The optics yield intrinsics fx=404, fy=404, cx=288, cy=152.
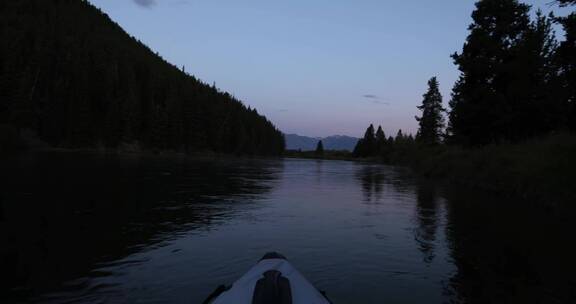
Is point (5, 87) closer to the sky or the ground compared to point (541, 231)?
closer to the sky

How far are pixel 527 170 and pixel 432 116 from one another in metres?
63.1

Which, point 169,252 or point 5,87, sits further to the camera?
point 5,87

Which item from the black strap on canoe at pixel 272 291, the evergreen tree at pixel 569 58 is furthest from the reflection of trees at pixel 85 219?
the evergreen tree at pixel 569 58

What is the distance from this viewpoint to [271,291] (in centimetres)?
569

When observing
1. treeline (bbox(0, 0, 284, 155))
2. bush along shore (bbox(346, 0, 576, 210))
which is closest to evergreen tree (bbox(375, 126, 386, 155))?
treeline (bbox(0, 0, 284, 155))

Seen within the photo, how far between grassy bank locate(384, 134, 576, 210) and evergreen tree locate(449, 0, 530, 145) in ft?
9.82

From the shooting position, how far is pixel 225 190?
2744cm

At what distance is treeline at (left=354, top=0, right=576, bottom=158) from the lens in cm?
3491

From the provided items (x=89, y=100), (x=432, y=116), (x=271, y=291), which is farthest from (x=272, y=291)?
(x=89, y=100)

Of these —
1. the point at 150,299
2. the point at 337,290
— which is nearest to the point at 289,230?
the point at 337,290

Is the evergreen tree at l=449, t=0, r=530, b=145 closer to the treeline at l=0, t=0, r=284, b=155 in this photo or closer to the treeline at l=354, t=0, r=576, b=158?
the treeline at l=354, t=0, r=576, b=158

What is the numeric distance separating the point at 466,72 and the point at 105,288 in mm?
40046

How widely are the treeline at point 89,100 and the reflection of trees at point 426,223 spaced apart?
8808 cm

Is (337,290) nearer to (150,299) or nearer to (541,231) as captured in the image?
(150,299)
